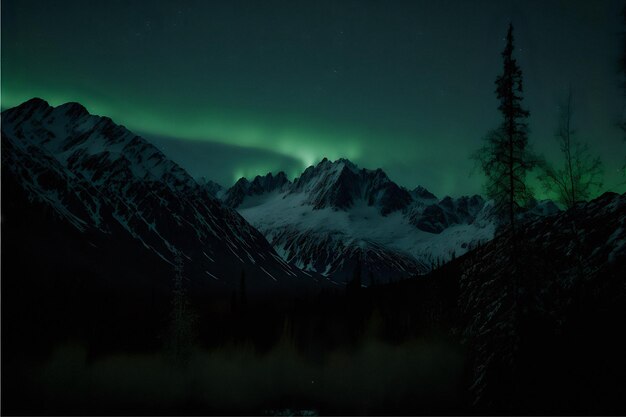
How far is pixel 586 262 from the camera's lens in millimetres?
21125

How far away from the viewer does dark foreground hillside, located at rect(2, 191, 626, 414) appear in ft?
60.2

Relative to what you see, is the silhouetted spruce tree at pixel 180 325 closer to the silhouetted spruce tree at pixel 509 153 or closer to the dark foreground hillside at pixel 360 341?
the dark foreground hillside at pixel 360 341

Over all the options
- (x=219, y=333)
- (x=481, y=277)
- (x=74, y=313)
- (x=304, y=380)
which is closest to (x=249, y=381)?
(x=304, y=380)

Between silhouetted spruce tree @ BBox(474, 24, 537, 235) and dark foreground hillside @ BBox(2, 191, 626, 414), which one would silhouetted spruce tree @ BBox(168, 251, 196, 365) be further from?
silhouetted spruce tree @ BBox(474, 24, 537, 235)

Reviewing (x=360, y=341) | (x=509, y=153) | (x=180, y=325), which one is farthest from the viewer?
(x=360, y=341)

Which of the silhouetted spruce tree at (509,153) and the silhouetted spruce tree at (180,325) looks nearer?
the silhouetted spruce tree at (509,153)

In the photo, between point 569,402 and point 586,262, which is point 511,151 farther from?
point 569,402

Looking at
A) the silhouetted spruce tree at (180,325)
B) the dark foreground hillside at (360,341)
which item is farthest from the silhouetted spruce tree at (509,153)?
the silhouetted spruce tree at (180,325)

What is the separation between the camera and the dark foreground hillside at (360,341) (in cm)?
1836

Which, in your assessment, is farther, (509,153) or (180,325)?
(180,325)

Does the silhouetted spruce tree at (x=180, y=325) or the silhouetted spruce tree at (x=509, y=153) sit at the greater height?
the silhouetted spruce tree at (x=509, y=153)

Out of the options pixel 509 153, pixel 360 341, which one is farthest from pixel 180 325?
pixel 360 341

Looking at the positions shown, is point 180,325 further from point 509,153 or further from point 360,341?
point 360,341

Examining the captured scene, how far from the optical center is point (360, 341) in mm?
114688
